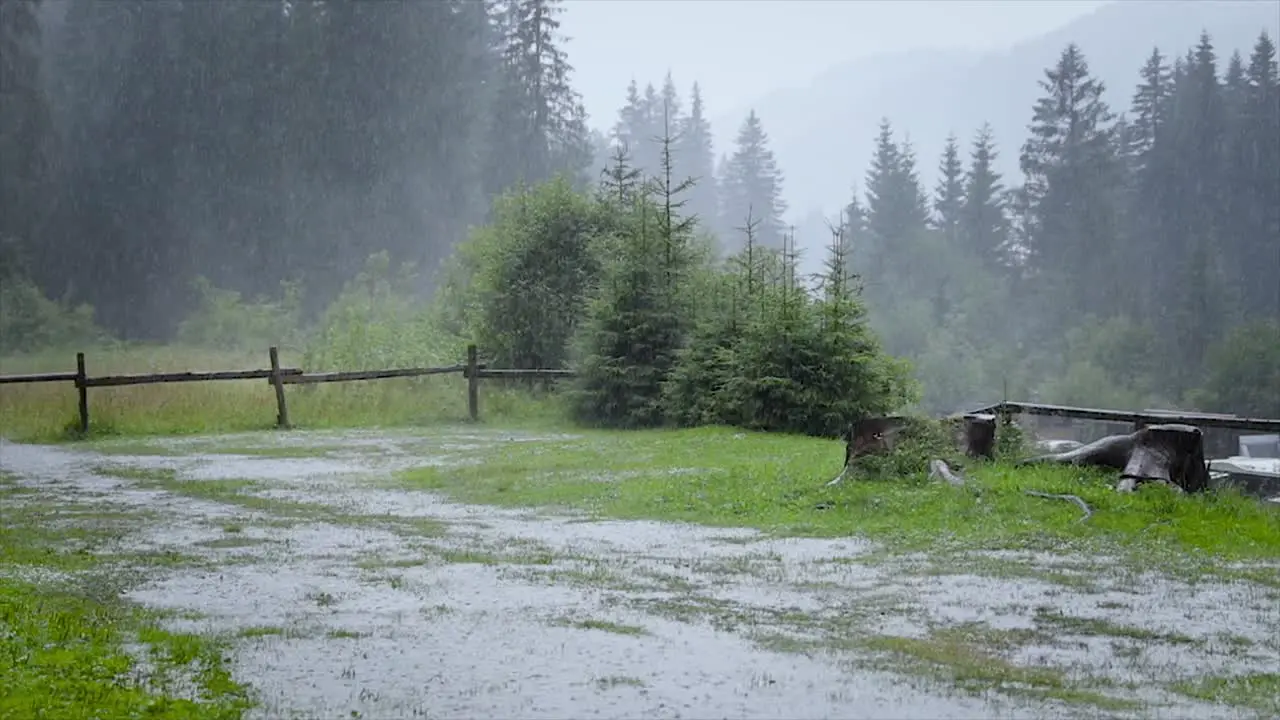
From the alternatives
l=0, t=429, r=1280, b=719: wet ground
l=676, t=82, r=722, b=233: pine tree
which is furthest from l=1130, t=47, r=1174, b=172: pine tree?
l=0, t=429, r=1280, b=719: wet ground

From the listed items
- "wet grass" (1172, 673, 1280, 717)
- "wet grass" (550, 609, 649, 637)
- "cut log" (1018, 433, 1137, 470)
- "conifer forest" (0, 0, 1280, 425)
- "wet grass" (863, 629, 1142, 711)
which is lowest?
"wet grass" (1172, 673, 1280, 717)

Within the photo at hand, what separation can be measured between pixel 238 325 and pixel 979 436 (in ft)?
140

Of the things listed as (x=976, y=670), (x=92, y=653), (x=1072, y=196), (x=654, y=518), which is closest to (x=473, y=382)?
(x=654, y=518)

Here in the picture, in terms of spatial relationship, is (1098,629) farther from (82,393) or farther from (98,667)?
(82,393)

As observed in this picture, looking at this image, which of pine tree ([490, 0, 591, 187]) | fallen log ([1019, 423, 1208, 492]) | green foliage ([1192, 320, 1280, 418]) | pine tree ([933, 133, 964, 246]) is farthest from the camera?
pine tree ([933, 133, 964, 246])

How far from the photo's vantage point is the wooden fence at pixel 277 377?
2306 centimetres

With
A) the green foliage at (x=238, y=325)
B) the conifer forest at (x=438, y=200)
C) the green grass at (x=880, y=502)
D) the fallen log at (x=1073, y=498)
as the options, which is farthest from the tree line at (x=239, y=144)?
the fallen log at (x=1073, y=498)

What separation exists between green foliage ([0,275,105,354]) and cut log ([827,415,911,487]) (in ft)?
140

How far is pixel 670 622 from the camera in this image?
820 cm

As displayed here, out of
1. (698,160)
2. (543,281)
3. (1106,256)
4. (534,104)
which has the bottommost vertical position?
(543,281)

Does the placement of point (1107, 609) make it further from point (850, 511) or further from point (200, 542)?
point (200, 542)

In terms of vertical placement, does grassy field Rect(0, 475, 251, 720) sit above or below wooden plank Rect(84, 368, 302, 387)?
below

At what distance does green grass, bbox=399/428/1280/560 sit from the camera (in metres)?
11.2

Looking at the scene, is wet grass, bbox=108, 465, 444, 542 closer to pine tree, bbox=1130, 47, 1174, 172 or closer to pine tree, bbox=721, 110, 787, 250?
pine tree, bbox=1130, 47, 1174, 172
